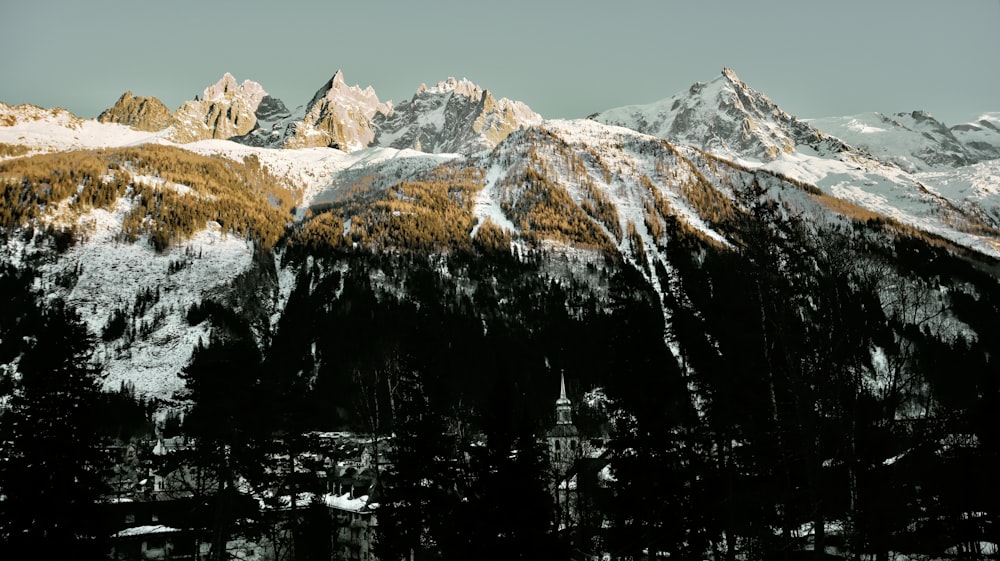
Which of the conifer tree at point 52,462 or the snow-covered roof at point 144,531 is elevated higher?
the conifer tree at point 52,462

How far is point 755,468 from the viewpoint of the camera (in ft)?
75.8

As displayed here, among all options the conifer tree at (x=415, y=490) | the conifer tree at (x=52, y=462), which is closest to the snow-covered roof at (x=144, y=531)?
the conifer tree at (x=52, y=462)

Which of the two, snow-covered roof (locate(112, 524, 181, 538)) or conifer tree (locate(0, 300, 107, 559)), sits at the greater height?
conifer tree (locate(0, 300, 107, 559))

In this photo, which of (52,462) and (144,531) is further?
(144,531)

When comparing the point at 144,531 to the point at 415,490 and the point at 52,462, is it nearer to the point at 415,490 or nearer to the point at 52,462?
the point at 52,462

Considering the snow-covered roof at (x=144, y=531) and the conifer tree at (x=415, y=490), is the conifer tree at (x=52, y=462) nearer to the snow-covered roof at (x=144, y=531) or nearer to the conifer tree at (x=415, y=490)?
the conifer tree at (x=415, y=490)

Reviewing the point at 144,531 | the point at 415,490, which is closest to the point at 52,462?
the point at 415,490

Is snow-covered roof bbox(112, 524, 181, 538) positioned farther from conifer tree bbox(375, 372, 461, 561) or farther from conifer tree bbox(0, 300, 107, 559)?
conifer tree bbox(375, 372, 461, 561)

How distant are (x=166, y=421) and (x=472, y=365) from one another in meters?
65.2

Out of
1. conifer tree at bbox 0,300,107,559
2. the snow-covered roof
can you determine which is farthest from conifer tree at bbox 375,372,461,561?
the snow-covered roof

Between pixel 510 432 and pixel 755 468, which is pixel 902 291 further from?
pixel 510 432

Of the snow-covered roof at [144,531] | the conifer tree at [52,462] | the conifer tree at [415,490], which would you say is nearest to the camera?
the conifer tree at [52,462]

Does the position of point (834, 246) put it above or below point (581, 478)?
above

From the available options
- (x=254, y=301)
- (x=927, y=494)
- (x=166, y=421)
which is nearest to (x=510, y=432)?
(x=927, y=494)
